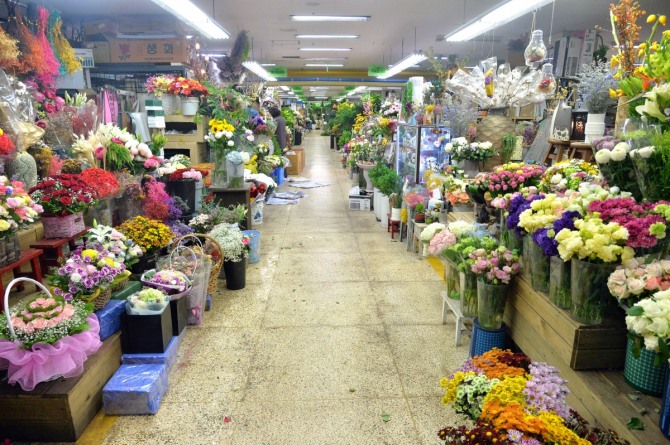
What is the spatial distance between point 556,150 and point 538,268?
6.24 ft

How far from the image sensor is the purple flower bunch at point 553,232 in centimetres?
210

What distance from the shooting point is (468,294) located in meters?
3.09

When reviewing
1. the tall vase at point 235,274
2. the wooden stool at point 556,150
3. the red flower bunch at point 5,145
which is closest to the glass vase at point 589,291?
the wooden stool at point 556,150

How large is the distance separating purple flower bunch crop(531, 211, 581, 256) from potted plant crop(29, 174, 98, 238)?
3118 millimetres

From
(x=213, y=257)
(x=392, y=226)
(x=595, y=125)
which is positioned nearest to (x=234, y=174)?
(x=213, y=257)

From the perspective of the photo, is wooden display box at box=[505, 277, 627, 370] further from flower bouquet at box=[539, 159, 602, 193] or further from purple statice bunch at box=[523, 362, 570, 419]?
flower bouquet at box=[539, 159, 602, 193]

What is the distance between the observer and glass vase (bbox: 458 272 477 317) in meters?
3.01

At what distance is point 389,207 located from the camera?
6785mm

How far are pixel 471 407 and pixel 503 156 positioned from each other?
2.92m

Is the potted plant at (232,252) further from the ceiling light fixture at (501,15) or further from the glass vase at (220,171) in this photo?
the ceiling light fixture at (501,15)

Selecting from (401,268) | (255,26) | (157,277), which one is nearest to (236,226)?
(157,277)

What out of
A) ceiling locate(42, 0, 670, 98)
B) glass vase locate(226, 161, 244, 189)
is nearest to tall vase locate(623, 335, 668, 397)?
ceiling locate(42, 0, 670, 98)

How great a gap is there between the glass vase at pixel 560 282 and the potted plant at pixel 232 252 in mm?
2810

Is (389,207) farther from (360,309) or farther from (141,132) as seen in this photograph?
(141,132)
